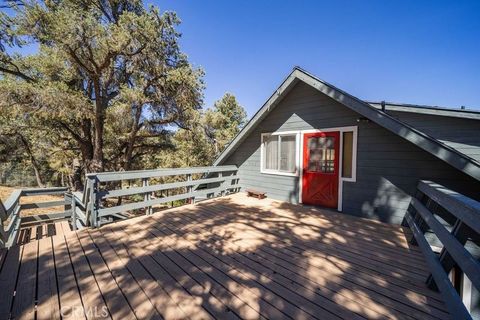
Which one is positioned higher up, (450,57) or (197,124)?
(450,57)

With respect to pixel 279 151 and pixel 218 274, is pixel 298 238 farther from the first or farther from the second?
pixel 279 151

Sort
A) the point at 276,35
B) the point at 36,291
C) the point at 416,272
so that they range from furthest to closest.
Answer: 1. the point at 276,35
2. the point at 416,272
3. the point at 36,291

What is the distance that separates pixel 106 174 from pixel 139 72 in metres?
7.39

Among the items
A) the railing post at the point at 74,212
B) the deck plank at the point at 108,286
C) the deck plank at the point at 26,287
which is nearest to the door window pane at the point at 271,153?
the deck plank at the point at 108,286

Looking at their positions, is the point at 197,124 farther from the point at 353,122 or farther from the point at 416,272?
the point at 416,272

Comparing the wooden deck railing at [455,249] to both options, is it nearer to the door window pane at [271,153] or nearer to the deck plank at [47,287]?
the deck plank at [47,287]

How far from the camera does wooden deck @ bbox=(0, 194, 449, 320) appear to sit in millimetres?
1763

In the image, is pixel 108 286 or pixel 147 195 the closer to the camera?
pixel 108 286

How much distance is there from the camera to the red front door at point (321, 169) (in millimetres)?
4988

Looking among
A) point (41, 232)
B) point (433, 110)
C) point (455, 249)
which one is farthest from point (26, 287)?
point (433, 110)

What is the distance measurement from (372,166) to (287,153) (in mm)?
2167

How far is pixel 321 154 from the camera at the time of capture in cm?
525

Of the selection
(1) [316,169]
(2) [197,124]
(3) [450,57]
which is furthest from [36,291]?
(3) [450,57]

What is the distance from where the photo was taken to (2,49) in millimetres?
8398
